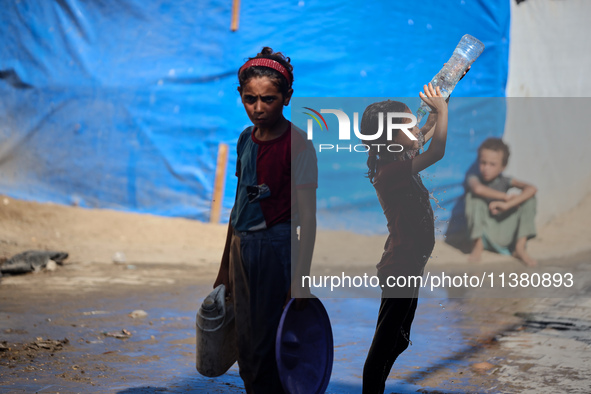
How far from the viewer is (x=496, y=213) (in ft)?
26.8

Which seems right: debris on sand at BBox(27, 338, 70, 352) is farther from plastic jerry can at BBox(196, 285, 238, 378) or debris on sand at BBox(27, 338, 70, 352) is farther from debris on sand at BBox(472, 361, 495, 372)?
debris on sand at BBox(472, 361, 495, 372)

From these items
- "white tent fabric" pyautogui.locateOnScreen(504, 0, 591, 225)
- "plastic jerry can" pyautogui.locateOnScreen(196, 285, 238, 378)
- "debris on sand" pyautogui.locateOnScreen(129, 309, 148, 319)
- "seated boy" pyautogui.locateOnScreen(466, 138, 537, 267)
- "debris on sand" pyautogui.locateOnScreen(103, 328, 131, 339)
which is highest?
"white tent fabric" pyautogui.locateOnScreen(504, 0, 591, 225)

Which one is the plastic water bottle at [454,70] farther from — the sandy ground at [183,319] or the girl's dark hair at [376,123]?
the sandy ground at [183,319]

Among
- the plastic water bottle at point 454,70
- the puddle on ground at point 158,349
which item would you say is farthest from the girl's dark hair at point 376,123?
the puddle on ground at point 158,349

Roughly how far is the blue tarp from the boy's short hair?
0.14 m

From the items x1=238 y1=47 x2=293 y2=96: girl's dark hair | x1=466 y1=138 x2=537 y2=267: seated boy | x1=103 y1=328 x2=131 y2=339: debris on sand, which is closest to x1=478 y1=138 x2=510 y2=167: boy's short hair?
x1=466 y1=138 x2=537 y2=267: seated boy

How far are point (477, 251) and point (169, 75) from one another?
14.6 feet

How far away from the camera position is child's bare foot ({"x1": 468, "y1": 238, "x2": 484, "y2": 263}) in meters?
8.09

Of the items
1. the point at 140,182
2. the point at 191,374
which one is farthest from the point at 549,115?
the point at 191,374

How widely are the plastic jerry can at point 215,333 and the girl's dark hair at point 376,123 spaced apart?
77 centimetres

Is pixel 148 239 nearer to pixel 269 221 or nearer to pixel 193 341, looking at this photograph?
pixel 193 341

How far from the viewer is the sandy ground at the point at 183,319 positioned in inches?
143

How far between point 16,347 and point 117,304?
141 centimetres

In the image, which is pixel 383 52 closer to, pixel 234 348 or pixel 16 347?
pixel 16 347
